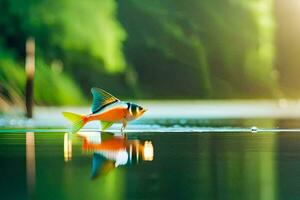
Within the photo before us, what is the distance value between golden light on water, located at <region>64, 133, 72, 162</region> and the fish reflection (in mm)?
82

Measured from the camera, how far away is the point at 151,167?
3.50m

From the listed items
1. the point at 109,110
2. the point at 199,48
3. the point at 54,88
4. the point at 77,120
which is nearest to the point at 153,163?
the point at 77,120

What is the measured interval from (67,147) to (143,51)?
16.9ft

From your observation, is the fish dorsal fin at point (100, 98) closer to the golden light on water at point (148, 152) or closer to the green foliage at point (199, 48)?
the golden light on water at point (148, 152)

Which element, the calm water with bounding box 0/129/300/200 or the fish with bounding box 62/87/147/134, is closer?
the calm water with bounding box 0/129/300/200

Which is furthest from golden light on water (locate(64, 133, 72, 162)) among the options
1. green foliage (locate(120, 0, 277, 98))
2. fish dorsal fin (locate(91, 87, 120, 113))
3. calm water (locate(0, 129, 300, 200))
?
green foliage (locate(120, 0, 277, 98))

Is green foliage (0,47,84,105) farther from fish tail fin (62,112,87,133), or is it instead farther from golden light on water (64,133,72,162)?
fish tail fin (62,112,87,133)

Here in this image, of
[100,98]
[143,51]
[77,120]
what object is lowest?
[77,120]

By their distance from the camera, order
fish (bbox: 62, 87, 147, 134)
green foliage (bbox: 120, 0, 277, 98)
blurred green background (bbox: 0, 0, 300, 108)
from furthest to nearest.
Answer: green foliage (bbox: 120, 0, 277, 98) → blurred green background (bbox: 0, 0, 300, 108) → fish (bbox: 62, 87, 147, 134)

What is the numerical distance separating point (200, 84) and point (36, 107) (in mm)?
1898

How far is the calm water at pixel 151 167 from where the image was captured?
2773 mm

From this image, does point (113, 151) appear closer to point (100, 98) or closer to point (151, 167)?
point (151, 167)

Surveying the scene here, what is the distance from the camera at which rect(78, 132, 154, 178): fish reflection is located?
361cm

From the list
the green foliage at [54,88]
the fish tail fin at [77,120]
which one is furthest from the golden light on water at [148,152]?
the green foliage at [54,88]
